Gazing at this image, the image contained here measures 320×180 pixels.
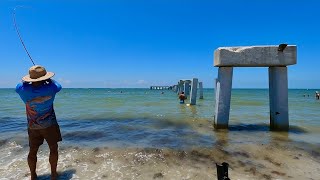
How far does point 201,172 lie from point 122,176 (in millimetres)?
1630

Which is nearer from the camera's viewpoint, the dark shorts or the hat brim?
the hat brim

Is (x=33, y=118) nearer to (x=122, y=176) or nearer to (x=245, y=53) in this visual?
(x=122, y=176)

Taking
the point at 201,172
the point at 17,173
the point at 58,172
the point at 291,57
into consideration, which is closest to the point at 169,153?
the point at 201,172

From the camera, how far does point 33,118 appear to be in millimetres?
5438

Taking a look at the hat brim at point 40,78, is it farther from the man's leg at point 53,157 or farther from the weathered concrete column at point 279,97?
the weathered concrete column at point 279,97

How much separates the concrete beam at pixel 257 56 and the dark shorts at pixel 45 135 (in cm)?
676

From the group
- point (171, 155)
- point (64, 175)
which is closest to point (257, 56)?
point (171, 155)

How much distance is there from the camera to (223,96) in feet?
36.9

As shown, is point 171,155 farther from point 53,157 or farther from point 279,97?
point 279,97

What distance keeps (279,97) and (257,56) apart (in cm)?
180

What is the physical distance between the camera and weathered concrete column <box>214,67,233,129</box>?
11102mm

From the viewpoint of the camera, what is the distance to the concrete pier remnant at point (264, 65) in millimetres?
10609

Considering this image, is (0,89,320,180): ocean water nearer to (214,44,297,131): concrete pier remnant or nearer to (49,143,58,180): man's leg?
(49,143,58,180): man's leg

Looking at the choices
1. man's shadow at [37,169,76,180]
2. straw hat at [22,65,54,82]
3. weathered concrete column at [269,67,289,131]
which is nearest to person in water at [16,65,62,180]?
straw hat at [22,65,54,82]
